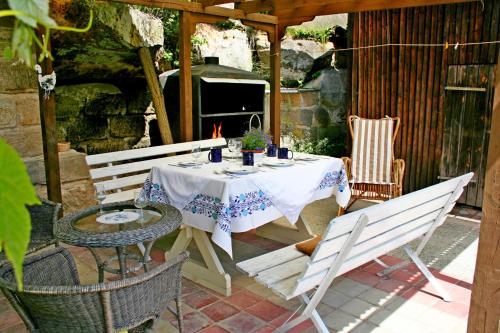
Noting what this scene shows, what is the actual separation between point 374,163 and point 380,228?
10.1 ft

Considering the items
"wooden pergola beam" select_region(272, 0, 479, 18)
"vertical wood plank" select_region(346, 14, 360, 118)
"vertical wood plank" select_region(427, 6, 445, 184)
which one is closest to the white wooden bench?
"wooden pergola beam" select_region(272, 0, 479, 18)

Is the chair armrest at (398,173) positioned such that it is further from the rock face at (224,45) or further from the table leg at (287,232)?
the rock face at (224,45)

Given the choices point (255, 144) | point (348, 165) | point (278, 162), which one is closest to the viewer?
point (278, 162)

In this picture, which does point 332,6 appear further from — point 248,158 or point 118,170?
point 118,170

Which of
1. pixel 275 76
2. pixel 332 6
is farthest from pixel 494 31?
pixel 275 76

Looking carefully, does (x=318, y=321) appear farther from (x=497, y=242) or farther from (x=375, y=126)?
(x=375, y=126)

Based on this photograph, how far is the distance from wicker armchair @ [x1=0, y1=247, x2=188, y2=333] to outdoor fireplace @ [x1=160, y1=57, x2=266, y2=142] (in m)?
3.66

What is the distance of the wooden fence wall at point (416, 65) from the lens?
5066 mm

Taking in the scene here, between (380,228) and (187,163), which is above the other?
(187,163)

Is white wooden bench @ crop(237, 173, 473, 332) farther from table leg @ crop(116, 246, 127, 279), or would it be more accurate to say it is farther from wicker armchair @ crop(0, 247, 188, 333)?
table leg @ crop(116, 246, 127, 279)

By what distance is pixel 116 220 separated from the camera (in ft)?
7.95

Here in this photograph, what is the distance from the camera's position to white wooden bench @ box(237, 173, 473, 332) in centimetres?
202

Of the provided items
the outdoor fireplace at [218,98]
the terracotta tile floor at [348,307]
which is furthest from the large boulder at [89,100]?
the terracotta tile floor at [348,307]

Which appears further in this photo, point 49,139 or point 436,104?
point 436,104
